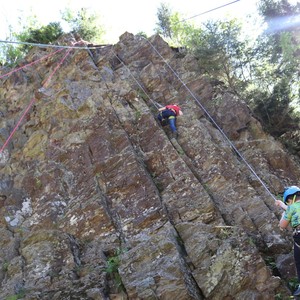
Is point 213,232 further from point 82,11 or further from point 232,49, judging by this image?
point 82,11

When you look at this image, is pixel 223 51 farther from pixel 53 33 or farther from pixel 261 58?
pixel 53 33

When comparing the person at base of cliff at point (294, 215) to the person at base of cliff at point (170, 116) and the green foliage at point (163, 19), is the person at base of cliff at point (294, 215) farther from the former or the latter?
the green foliage at point (163, 19)

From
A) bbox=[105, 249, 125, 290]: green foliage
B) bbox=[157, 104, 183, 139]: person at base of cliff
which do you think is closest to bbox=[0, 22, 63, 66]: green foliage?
bbox=[157, 104, 183, 139]: person at base of cliff

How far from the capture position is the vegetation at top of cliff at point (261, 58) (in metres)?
15.6

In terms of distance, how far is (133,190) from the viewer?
9.99 meters

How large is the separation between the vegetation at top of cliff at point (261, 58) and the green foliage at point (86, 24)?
590 centimetres

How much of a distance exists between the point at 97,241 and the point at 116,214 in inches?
35.5

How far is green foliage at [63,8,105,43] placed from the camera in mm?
22047

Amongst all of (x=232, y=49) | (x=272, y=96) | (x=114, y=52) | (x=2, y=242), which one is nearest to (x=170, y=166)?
(x=2, y=242)

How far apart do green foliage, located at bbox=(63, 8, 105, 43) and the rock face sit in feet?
19.9

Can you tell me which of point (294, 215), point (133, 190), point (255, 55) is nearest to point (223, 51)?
point (255, 55)

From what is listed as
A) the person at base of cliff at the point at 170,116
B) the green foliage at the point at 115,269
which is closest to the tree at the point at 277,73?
the person at base of cliff at the point at 170,116

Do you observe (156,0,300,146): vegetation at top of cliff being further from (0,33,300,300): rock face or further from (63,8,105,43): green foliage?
(63,8,105,43): green foliage

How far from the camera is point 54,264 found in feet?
27.5
